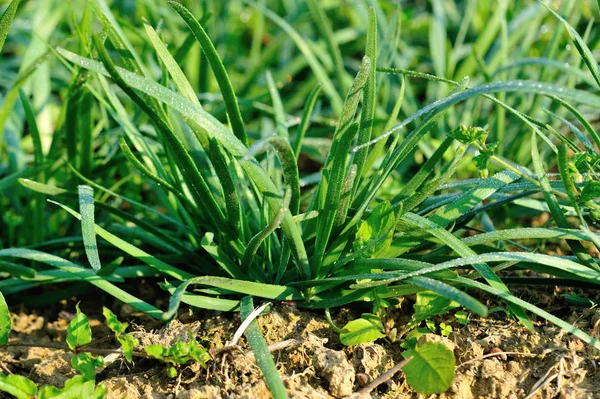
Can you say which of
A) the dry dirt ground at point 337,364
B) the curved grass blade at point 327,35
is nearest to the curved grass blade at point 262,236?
the dry dirt ground at point 337,364

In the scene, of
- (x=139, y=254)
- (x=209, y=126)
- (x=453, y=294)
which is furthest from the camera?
(x=139, y=254)

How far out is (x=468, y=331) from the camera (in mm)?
1488

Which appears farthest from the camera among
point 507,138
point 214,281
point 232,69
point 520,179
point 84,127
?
point 232,69

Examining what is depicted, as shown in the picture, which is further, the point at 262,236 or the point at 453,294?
the point at 262,236

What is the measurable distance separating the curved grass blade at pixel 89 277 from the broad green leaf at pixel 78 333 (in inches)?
3.7

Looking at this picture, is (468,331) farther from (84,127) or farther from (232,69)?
(232,69)

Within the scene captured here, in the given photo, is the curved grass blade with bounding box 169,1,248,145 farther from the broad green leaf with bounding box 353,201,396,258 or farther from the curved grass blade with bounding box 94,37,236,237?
the broad green leaf with bounding box 353,201,396,258

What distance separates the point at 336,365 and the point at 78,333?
566 mm

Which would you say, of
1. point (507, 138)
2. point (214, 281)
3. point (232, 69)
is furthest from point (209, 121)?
point (232, 69)

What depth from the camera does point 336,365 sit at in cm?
139

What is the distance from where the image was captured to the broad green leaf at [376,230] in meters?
1.43

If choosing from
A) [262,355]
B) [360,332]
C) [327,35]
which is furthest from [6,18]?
[327,35]

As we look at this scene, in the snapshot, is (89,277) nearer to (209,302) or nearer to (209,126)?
(209,302)

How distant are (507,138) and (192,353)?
1.44m
